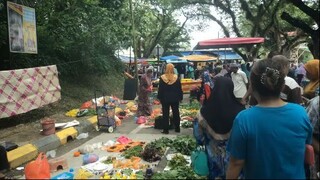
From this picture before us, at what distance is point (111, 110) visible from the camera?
9758 mm

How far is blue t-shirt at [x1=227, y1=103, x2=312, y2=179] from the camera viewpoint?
91.5 inches

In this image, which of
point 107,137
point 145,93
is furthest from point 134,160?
point 145,93

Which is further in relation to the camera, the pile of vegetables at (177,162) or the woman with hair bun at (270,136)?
the pile of vegetables at (177,162)

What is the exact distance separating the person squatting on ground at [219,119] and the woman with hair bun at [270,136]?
4.88ft

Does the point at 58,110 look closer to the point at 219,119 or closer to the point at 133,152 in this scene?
the point at 133,152

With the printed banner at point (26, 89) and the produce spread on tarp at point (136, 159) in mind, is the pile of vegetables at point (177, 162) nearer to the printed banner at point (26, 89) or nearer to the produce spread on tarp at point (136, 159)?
the produce spread on tarp at point (136, 159)

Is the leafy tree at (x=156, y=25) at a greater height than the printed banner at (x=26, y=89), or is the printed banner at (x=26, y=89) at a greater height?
the leafy tree at (x=156, y=25)

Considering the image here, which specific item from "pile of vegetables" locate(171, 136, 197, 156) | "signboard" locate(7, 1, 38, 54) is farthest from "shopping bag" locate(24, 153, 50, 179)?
"signboard" locate(7, 1, 38, 54)

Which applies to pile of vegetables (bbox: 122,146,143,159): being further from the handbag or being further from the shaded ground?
the handbag

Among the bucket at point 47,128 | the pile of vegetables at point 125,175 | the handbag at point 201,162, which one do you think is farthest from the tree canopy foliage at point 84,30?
the handbag at point 201,162

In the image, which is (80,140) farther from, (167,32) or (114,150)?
(167,32)

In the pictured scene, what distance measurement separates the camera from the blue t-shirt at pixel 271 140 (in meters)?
2.32

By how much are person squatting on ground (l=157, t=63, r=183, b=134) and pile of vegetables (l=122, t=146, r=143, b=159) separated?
2094 mm

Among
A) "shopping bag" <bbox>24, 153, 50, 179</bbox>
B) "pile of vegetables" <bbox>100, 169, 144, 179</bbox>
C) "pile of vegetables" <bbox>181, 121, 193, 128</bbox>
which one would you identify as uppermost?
"shopping bag" <bbox>24, 153, 50, 179</bbox>
